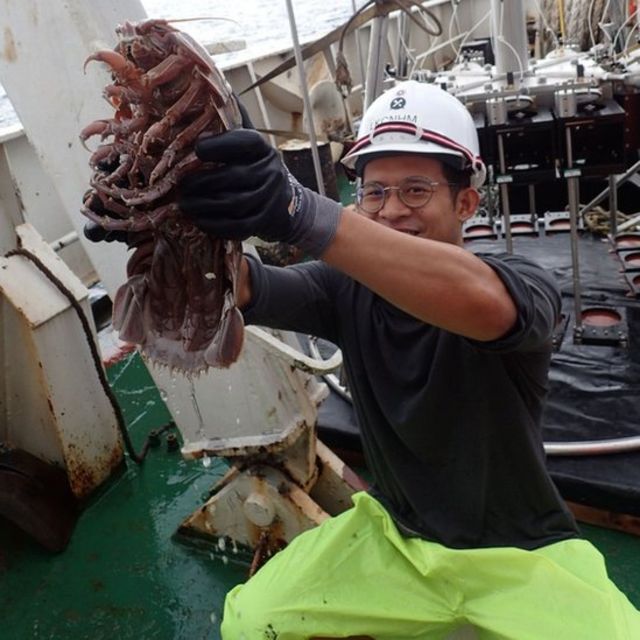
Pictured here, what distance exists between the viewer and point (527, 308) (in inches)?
57.7

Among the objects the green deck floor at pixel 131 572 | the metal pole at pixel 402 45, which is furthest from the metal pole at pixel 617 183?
the green deck floor at pixel 131 572

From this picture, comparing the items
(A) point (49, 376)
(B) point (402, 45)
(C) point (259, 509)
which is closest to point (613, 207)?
(B) point (402, 45)

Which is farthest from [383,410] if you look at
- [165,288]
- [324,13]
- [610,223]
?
[324,13]

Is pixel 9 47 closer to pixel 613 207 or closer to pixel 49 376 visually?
pixel 49 376

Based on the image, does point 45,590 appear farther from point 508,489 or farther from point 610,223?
point 610,223

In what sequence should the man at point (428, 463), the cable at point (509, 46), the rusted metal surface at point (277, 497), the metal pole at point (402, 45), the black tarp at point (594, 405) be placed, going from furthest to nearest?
the metal pole at point (402, 45)
the cable at point (509, 46)
the black tarp at point (594, 405)
the rusted metal surface at point (277, 497)
the man at point (428, 463)

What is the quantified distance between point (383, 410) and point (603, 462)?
64.0 inches

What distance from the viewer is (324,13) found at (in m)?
22.6

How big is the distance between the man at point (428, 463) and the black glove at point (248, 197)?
36 cm

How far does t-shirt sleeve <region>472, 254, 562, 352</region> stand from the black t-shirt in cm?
15

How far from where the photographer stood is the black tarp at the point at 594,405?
3020 mm

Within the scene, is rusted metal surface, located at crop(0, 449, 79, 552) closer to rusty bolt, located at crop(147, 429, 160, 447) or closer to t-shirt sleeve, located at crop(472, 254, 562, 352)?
rusty bolt, located at crop(147, 429, 160, 447)

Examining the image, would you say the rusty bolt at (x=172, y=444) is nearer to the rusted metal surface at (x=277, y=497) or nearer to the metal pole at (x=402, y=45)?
the rusted metal surface at (x=277, y=497)

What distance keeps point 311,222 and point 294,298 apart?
0.64 metres
